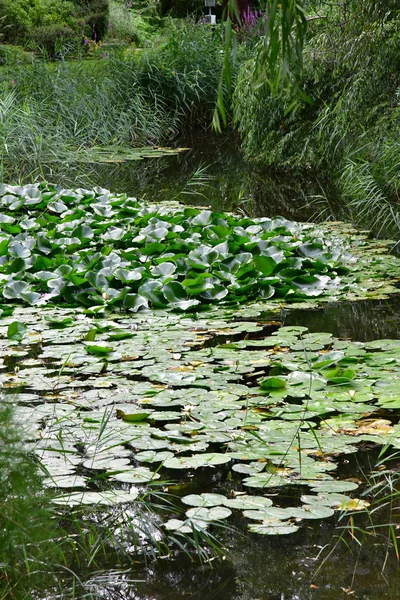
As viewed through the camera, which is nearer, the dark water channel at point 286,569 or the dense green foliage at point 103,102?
the dark water channel at point 286,569

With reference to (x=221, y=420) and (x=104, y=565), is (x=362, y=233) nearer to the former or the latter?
(x=221, y=420)

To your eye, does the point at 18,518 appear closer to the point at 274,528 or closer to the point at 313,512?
the point at 274,528

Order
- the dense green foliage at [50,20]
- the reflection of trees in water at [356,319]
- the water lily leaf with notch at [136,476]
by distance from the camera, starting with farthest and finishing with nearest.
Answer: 1. the dense green foliage at [50,20]
2. the reflection of trees in water at [356,319]
3. the water lily leaf with notch at [136,476]

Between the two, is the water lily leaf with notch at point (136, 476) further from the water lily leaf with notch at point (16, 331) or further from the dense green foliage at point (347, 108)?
the dense green foliage at point (347, 108)

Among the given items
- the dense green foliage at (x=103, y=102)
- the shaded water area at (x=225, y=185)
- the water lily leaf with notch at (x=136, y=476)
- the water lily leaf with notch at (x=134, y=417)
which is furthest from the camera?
the dense green foliage at (x=103, y=102)

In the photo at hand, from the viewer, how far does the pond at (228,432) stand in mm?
2020


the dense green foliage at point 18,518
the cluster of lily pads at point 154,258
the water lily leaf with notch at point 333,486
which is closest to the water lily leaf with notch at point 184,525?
the water lily leaf with notch at point 333,486

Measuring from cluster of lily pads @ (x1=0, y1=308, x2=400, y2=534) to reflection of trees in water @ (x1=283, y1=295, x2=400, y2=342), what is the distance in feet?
0.61

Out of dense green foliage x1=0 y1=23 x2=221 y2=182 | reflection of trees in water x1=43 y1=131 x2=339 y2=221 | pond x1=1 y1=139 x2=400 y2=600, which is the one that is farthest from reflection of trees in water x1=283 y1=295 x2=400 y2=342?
dense green foliage x1=0 y1=23 x2=221 y2=182

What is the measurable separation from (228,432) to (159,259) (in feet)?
6.89

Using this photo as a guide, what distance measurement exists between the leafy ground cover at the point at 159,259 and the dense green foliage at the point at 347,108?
0.95 meters

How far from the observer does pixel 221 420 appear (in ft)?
9.09

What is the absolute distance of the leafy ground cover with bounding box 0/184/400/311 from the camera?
4273 mm

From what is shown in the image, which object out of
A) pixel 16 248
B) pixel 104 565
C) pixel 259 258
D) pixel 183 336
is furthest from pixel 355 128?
pixel 104 565
